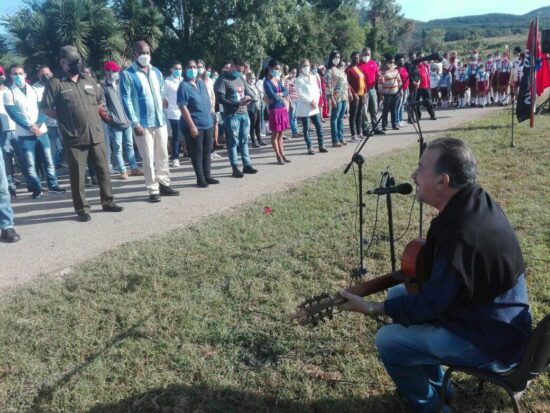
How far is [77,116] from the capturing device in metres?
6.00

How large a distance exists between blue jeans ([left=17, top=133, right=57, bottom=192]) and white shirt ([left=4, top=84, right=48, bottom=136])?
14cm

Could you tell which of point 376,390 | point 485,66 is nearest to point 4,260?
point 376,390

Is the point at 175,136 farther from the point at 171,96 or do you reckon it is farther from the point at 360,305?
the point at 360,305

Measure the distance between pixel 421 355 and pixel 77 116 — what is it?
5.28 m

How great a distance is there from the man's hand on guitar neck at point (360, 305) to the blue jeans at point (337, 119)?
8.05m

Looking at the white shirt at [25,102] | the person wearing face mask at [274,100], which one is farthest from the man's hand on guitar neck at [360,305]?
the white shirt at [25,102]

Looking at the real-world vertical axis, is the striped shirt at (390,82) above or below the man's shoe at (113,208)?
above

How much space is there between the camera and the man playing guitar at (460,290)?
82.6 inches

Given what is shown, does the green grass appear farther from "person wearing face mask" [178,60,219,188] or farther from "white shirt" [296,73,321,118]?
"white shirt" [296,73,321,118]

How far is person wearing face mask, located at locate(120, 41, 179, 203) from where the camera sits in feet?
21.3

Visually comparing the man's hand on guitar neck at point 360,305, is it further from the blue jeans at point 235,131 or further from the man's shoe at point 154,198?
the blue jeans at point 235,131

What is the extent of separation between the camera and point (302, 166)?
29.1 ft

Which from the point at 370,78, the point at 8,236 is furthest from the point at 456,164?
the point at 370,78

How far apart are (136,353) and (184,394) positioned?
593 mm
